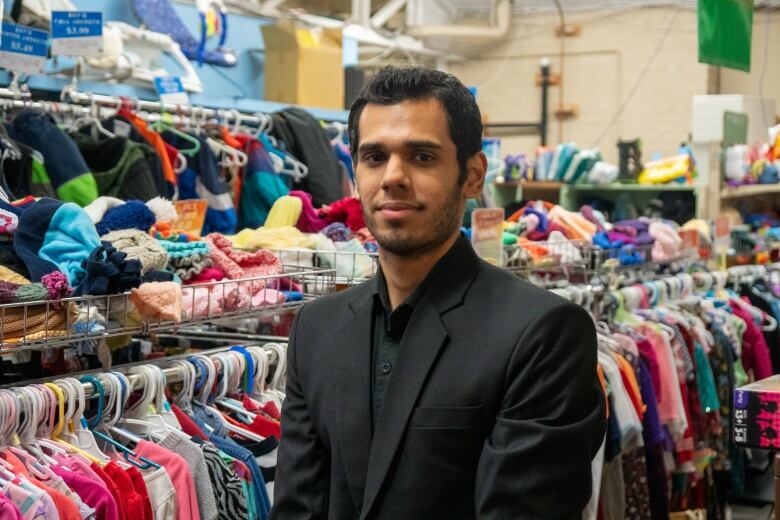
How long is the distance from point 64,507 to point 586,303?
239cm

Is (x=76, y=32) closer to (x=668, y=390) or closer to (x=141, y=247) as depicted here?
(x=141, y=247)

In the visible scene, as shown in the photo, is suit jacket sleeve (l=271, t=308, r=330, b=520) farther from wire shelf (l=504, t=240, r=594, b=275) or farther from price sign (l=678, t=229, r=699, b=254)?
price sign (l=678, t=229, r=699, b=254)

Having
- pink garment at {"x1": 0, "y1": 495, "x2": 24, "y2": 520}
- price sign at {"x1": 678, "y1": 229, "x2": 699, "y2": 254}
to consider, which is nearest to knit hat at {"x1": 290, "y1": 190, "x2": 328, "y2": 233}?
pink garment at {"x1": 0, "y1": 495, "x2": 24, "y2": 520}

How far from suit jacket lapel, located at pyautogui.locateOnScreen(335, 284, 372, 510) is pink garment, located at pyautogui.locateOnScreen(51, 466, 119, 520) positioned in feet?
1.94

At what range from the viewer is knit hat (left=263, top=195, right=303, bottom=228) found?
3.60 meters

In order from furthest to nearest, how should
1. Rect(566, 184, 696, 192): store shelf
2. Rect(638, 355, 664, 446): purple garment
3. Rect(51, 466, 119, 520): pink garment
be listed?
Rect(566, 184, 696, 192): store shelf → Rect(638, 355, 664, 446): purple garment → Rect(51, 466, 119, 520): pink garment

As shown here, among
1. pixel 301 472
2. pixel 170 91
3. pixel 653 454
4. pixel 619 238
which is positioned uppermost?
pixel 170 91

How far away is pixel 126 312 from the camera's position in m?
2.35

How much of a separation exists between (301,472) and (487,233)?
1.68 meters

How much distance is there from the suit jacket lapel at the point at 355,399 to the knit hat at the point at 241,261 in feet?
3.45

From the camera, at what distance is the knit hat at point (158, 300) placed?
2326 millimetres

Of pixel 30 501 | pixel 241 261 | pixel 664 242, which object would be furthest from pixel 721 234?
pixel 30 501

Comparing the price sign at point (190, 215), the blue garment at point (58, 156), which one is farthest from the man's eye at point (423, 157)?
the blue garment at point (58, 156)

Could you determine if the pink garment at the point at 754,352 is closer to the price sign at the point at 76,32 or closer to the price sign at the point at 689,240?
the price sign at the point at 689,240
